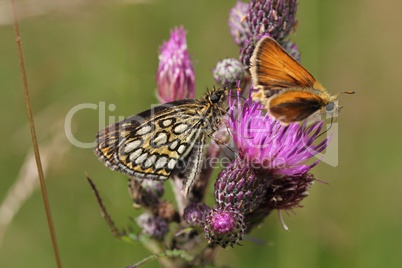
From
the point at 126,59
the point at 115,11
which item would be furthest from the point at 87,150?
the point at 115,11

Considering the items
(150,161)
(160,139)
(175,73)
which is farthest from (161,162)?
(175,73)

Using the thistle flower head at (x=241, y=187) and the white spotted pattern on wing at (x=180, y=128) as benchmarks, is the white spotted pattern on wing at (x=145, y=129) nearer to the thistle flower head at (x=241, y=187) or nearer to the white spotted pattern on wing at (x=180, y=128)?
the white spotted pattern on wing at (x=180, y=128)

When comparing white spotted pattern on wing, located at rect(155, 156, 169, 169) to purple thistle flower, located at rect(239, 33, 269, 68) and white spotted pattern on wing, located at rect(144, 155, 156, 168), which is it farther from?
purple thistle flower, located at rect(239, 33, 269, 68)

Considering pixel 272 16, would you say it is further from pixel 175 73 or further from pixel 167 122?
pixel 167 122

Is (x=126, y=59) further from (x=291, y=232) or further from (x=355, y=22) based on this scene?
(x=355, y=22)

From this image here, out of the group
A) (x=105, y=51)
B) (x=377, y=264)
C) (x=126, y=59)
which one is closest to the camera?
(x=377, y=264)

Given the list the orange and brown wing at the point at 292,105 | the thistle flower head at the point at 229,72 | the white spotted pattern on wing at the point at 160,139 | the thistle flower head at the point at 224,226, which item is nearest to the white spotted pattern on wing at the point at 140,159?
the white spotted pattern on wing at the point at 160,139
